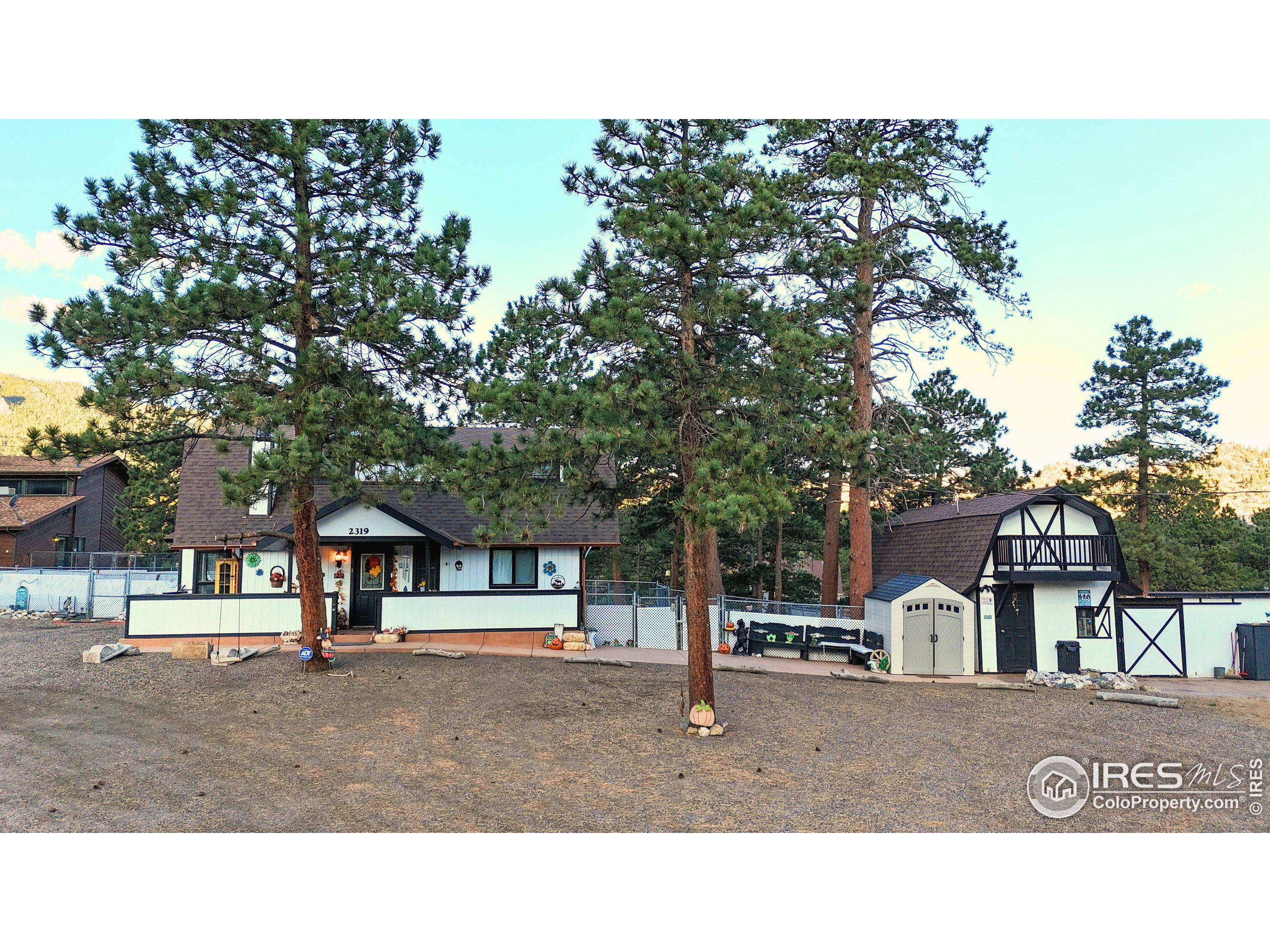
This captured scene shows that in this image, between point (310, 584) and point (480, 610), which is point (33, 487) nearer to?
point (480, 610)

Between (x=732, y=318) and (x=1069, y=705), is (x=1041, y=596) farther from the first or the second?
(x=732, y=318)

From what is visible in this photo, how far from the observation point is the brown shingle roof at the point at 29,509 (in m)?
31.8

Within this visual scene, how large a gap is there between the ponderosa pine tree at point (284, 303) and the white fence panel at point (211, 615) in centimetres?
397

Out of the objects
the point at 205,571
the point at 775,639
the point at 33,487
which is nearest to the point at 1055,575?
the point at 775,639

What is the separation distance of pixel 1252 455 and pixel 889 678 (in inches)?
4292

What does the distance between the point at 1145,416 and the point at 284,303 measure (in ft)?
101

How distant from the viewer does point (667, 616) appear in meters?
20.7

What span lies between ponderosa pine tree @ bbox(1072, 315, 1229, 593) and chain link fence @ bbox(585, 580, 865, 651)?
1513 cm

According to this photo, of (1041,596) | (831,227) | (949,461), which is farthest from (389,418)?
(949,461)

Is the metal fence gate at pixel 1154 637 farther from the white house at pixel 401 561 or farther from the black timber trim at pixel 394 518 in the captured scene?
the black timber trim at pixel 394 518

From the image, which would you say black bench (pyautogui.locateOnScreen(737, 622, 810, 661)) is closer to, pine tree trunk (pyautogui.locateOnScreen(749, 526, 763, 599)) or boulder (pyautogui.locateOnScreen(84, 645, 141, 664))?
pine tree trunk (pyautogui.locateOnScreen(749, 526, 763, 599))

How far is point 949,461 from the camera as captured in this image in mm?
26797

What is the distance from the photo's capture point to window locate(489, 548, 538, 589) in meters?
20.3

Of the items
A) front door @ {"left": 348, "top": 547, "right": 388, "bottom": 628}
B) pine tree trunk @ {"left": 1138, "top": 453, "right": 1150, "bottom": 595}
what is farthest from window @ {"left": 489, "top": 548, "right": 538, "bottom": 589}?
pine tree trunk @ {"left": 1138, "top": 453, "right": 1150, "bottom": 595}
